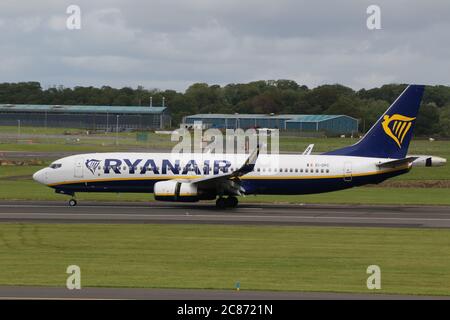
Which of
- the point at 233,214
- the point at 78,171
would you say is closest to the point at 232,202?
the point at 233,214

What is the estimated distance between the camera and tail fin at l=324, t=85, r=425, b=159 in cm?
4650

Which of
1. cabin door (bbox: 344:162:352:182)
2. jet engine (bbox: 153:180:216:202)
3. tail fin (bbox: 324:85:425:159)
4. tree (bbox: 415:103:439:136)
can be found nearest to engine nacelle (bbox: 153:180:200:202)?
jet engine (bbox: 153:180:216:202)

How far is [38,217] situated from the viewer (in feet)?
127

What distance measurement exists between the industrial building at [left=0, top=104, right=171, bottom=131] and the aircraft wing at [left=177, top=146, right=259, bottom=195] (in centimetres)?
9058

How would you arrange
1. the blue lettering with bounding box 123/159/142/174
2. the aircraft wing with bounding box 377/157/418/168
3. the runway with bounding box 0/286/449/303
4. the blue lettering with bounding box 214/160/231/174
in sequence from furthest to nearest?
the blue lettering with bounding box 214/160/231/174, the blue lettering with bounding box 123/159/142/174, the aircraft wing with bounding box 377/157/418/168, the runway with bounding box 0/286/449/303

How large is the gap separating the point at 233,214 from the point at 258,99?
317 ft

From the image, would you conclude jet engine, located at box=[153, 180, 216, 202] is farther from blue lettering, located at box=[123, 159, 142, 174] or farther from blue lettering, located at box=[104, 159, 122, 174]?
blue lettering, located at box=[104, 159, 122, 174]

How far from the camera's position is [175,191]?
44.2m

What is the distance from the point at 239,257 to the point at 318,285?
554 centimetres

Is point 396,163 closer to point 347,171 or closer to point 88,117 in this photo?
point 347,171

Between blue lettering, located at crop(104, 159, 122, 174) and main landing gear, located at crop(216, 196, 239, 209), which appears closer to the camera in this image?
blue lettering, located at crop(104, 159, 122, 174)

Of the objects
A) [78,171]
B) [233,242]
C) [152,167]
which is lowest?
[233,242]

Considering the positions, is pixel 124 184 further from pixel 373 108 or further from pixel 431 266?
pixel 373 108
